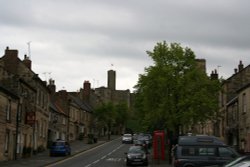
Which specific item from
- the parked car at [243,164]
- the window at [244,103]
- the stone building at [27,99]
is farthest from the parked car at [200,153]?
the stone building at [27,99]

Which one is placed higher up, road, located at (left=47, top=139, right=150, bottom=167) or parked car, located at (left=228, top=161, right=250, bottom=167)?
parked car, located at (left=228, top=161, right=250, bottom=167)

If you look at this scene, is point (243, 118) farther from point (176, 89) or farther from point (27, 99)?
point (27, 99)

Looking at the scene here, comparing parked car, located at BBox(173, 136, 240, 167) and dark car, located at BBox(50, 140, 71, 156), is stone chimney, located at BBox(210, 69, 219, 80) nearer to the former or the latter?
dark car, located at BBox(50, 140, 71, 156)

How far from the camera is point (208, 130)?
223ft

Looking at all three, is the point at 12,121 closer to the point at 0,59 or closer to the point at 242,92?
the point at 0,59

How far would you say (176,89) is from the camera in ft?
142

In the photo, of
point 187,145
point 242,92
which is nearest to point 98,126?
point 242,92

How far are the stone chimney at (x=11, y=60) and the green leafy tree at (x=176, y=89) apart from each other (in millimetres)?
14015

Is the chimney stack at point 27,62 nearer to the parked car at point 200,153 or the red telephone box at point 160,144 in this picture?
the red telephone box at point 160,144

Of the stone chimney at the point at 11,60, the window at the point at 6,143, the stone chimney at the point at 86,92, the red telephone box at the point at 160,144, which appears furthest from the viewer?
the stone chimney at the point at 86,92

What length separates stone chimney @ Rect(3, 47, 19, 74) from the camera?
51312 mm

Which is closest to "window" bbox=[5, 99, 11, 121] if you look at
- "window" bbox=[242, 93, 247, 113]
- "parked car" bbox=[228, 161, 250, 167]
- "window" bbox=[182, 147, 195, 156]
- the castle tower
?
"window" bbox=[242, 93, 247, 113]

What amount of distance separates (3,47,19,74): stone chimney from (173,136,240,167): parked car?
31572mm

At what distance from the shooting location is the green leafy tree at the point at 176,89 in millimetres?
43156
